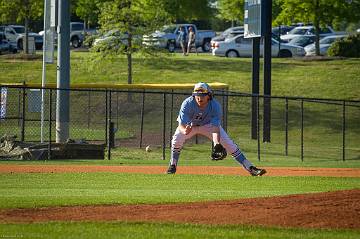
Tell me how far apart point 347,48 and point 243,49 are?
6.08 metres

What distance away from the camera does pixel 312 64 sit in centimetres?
4700

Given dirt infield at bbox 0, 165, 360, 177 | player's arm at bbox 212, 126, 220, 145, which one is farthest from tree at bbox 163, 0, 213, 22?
player's arm at bbox 212, 126, 220, 145

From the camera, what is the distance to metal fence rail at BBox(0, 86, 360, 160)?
30.6m

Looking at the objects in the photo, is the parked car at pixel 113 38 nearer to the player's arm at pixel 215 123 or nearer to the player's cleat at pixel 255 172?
the player's cleat at pixel 255 172

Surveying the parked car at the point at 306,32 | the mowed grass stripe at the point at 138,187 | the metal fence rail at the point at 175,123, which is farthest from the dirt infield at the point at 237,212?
the parked car at the point at 306,32

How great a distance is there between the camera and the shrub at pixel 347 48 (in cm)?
4984

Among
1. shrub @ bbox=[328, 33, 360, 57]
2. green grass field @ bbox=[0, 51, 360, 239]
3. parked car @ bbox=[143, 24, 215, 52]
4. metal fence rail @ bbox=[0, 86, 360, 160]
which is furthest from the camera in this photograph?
parked car @ bbox=[143, 24, 215, 52]

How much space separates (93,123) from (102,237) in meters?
24.7

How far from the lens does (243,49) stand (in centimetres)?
5362

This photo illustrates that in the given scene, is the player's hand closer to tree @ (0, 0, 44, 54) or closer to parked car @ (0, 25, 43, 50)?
tree @ (0, 0, 44, 54)

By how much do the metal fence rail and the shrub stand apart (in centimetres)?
983

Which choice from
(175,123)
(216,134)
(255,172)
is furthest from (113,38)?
(216,134)

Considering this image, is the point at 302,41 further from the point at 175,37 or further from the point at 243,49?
the point at 175,37

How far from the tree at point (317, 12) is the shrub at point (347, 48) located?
2110 mm
